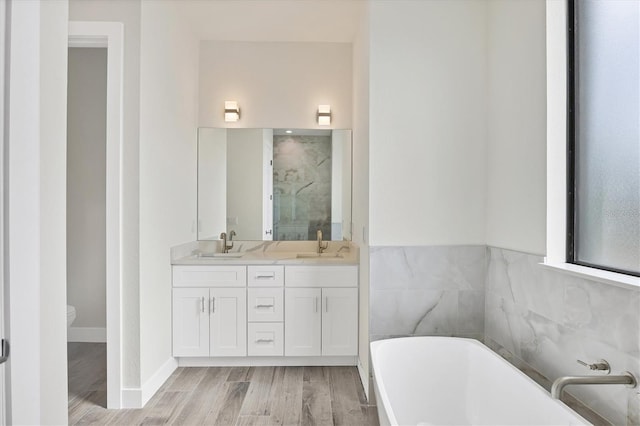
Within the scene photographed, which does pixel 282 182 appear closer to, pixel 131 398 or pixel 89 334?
pixel 131 398

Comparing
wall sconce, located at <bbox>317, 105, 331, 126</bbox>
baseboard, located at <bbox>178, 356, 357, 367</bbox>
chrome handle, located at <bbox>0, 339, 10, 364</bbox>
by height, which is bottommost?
baseboard, located at <bbox>178, 356, 357, 367</bbox>

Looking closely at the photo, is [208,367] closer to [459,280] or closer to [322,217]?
[322,217]

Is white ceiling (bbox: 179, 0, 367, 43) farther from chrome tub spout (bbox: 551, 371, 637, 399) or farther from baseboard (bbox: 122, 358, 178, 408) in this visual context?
baseboard (bbox: 122, 358, 178, 408)

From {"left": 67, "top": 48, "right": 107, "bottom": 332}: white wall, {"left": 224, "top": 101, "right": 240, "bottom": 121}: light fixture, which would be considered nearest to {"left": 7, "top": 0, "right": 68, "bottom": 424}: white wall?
{"left": 224, "top": 101, "right": 240, "bottom": 121}: light fixture

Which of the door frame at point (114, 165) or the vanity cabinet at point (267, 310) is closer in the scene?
the door frame at point (114, 165)

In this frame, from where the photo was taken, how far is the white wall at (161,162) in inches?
100.0

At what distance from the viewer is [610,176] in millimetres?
1636

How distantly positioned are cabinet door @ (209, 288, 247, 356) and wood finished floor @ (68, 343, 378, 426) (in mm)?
172

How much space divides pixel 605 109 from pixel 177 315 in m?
2.97

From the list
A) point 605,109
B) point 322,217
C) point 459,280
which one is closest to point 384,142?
point 459,280

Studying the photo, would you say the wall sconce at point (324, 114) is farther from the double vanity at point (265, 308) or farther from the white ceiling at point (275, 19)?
the double vanity at point (265, 308)

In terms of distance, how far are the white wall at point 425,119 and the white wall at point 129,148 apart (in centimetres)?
147

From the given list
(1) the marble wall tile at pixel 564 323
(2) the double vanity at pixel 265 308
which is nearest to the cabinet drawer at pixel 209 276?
(2) the double vanity at pixel 265 308

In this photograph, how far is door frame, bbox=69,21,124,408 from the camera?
245 centimetres
